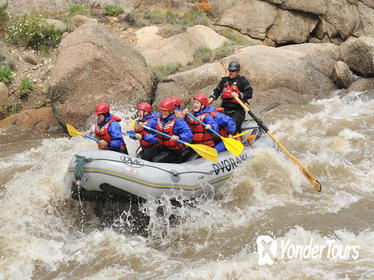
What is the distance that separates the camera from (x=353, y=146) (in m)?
8.09

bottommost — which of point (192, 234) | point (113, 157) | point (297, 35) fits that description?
→ point (297, 35)

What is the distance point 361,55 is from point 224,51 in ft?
12.6

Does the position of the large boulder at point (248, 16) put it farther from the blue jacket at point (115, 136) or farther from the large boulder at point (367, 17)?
the blue jacket at point (115, 136)

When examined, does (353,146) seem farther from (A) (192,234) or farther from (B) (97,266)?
(B) (97,266)

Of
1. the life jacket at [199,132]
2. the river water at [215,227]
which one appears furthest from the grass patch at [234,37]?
the life jacket at [199,132]

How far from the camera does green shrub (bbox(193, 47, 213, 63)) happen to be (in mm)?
12859

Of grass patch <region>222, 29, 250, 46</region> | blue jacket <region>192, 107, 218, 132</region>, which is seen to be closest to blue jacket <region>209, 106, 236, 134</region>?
blue jacket <region>192, 107, 218, 132</region>

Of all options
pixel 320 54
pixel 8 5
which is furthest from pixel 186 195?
pixel 8 5

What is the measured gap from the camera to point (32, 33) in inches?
481

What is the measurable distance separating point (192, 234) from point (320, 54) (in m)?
9.29

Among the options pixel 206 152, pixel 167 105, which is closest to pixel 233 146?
pixel 206 152

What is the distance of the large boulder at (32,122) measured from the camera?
389 inches

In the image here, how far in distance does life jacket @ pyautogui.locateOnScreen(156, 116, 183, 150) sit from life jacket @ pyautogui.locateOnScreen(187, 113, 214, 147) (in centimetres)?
41

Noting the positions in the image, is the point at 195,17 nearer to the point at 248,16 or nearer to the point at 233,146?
the point at 248,16
